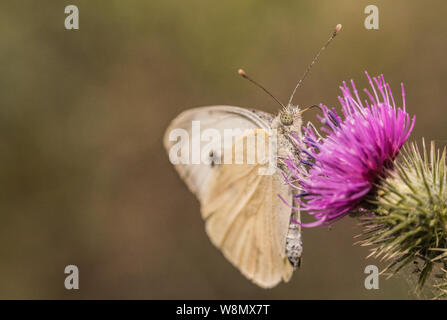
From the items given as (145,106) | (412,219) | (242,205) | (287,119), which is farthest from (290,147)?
(145,106)

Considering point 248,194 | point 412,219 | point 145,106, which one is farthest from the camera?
point 145,106

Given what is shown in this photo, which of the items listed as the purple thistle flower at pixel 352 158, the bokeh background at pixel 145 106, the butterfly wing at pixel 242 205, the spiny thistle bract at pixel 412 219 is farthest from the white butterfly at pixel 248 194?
the bokeh background at pixel 145 106

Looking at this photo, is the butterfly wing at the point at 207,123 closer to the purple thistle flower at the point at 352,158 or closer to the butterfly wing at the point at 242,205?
the butterfly wing at the point at 242,205

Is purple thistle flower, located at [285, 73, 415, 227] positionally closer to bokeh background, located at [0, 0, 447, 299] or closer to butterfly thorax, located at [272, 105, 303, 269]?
butterfly thorax, located at [272, 105, 303, 269]

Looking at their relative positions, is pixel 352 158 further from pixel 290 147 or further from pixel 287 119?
pixel 287 119

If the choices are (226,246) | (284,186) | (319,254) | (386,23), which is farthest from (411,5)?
(226,246)

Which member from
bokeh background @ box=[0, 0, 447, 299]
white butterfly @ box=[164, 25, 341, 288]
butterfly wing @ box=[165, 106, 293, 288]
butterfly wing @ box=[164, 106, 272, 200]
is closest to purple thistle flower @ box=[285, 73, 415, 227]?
white butterfly @ box=[164, 25, 341, 288]

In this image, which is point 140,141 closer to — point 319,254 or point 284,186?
point 319,254
